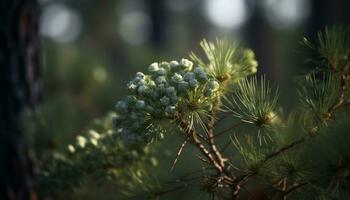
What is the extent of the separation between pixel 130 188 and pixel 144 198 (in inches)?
2.5

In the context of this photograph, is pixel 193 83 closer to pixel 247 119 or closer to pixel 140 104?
pixel 140 104

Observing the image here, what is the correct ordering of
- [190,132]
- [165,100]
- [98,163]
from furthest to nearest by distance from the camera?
[98,163], [190,132], [165,100]

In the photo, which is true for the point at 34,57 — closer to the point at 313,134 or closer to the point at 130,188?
the point at 130,188

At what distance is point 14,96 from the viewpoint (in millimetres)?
2322

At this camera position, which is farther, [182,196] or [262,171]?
[182,196]

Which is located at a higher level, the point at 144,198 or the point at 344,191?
the point at 144,198

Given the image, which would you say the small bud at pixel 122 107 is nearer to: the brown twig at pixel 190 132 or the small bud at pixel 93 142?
the brown twig at pixel 190 132

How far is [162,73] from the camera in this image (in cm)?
146

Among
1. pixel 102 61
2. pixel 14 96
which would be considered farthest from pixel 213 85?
pixel 102 61

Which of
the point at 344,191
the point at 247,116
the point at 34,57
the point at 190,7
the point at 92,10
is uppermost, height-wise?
the point at 190,7

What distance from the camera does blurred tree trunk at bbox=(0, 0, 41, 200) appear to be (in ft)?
7.50

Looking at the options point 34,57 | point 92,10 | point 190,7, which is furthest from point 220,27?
point 34,57

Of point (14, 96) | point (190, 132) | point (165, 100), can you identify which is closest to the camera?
point (165, 100)

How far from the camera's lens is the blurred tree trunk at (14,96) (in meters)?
2.29
